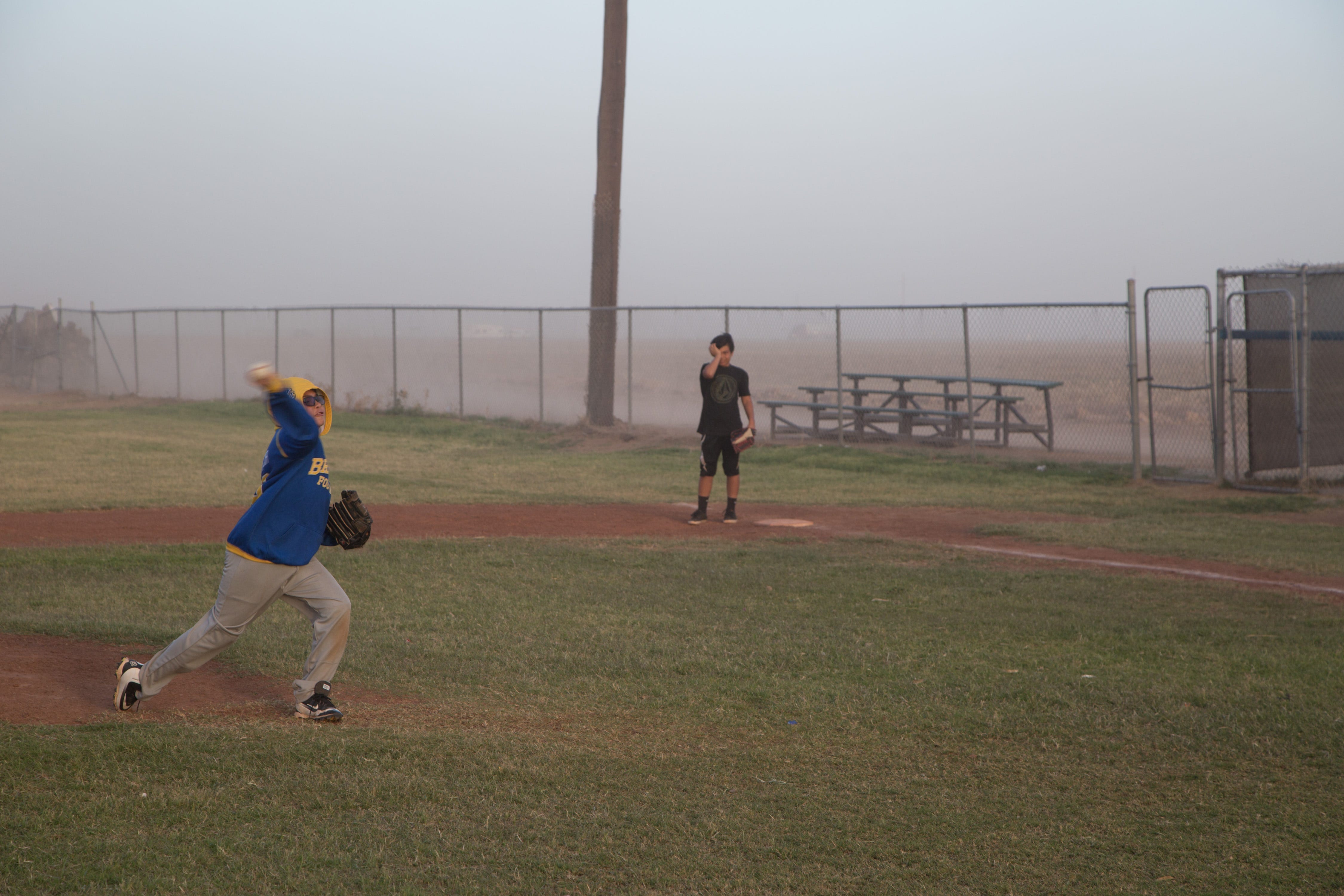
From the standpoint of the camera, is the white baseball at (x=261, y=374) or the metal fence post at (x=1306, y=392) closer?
the white baseball at (x=261, y=374)

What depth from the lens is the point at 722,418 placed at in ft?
35.1

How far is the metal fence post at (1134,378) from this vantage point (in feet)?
45.1

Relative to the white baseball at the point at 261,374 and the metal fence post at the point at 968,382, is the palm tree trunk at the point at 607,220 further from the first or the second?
the white baseball at the point at 261,374

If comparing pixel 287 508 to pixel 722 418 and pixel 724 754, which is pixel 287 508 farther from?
pixel 722 418

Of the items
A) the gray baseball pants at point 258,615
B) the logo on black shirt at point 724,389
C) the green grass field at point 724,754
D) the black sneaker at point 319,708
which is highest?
the logo on black shirt at point 724,389

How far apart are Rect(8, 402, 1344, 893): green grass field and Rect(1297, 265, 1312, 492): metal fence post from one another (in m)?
3.29

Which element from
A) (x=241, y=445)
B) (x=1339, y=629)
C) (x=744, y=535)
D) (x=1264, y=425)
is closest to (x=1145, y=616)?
(x=1339, y=629)

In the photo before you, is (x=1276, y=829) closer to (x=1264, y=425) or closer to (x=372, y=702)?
(x=372, y=702)

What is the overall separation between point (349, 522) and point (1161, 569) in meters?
6.49

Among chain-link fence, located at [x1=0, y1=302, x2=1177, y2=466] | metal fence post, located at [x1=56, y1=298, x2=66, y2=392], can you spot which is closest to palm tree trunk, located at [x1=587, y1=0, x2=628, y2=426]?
chain-link fence, located at [x1=0, y1=302, x2=1177, y2=466]

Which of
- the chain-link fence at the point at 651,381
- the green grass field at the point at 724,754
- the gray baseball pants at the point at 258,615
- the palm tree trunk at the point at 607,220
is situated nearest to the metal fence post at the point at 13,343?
the chain-link fence at the point at 651,381

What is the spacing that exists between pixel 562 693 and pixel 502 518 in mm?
5838

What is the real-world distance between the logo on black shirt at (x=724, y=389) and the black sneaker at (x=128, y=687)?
22.2 ft

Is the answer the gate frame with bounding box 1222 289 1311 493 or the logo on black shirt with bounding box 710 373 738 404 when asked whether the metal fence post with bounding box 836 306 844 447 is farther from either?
the logo on black shirt with bounding box 710 373 738 404
